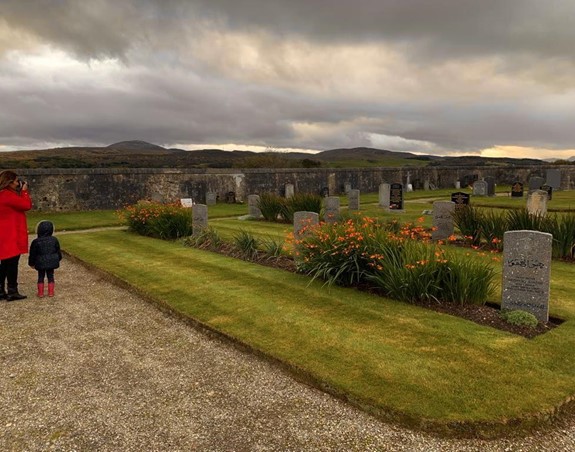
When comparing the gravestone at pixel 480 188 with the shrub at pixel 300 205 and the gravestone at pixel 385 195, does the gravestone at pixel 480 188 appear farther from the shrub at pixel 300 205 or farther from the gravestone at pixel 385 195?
the shrub at pixel 300 205

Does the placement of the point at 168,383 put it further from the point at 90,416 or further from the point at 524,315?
the point at 524,315

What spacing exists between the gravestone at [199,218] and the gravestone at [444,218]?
6.63m

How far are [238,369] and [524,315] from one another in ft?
12.7

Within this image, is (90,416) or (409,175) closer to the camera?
(90,416)

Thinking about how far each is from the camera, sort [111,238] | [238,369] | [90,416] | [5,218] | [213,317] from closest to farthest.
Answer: [90,416] < [238,369] < [213,317] < [5,218] < [111,238]

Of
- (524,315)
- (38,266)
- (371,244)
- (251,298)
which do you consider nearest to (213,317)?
(251,298)

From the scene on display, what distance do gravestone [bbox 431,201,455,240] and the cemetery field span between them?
3667 mm

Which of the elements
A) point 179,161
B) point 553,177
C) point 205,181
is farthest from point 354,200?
point 179,161

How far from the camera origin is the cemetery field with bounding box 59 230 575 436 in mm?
3818

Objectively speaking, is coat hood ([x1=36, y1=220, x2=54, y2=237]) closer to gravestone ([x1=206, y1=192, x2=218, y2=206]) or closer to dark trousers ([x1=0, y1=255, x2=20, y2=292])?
dark trousers ([x1=0, y1=255, x2=20, y2=292])

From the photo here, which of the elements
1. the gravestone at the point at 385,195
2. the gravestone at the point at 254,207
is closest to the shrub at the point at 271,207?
the gravestone at the point at 254,207

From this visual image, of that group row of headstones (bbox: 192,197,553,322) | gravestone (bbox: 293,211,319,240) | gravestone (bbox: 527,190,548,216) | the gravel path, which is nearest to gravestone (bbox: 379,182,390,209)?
gravestone (bbox: 527,190,548,216)

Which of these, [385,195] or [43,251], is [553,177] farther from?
[43,251]

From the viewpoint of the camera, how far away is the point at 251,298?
7035mm
